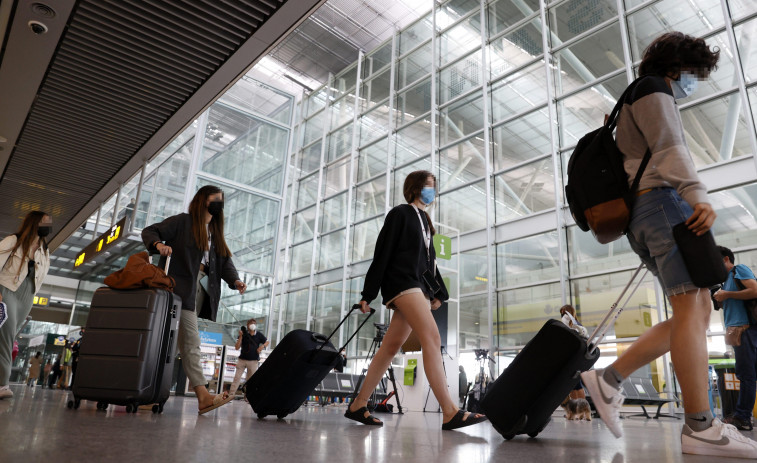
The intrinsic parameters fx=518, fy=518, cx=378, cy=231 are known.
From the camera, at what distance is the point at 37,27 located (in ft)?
15.8

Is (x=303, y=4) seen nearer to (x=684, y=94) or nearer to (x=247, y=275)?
(x=684, y=94)

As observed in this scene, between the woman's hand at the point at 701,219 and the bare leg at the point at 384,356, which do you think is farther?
the bare leg at the point at 384,356

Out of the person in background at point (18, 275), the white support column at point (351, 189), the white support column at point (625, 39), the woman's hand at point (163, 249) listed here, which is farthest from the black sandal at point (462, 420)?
the white support column at point (351, 189)

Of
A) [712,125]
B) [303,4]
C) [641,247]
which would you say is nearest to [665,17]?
[712,125]

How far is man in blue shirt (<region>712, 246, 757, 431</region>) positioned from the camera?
441cm

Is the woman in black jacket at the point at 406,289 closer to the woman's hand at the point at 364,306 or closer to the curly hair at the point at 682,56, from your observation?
the woman's hand at the point at 364,306

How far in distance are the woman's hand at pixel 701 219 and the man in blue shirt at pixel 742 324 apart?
2.97m

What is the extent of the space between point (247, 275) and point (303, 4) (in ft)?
37.3

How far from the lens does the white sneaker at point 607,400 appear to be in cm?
225

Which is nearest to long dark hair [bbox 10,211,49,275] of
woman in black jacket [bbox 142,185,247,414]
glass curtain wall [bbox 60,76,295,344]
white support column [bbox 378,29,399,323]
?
woman in black jacket [bbox 142,185,247,414]

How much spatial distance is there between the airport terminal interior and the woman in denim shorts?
0.74 ft

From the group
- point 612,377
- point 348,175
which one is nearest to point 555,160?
point 348,175

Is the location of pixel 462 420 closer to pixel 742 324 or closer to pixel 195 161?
pixel 742 324

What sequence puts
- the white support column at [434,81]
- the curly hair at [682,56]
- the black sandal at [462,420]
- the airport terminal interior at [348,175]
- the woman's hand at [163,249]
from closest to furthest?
the curly hair at [682,56] < the black sandal at [462,420] < the airport terminal interior at [348,175] < the woman's hand at [163,249] < the white support column at [434,81]
